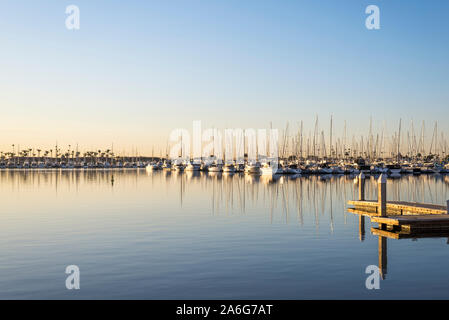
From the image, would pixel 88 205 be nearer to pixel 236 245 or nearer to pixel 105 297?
pixel 236 245

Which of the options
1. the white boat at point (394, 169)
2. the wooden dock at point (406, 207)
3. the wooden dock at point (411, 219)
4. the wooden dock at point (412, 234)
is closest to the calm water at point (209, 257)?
the wooden dock at point (412, 234)

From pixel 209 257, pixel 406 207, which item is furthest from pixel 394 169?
pixel 209 257

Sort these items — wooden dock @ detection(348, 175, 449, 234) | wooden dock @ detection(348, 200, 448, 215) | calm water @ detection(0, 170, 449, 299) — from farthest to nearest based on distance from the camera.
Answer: wooden dock @ detection(348, 200, 448, 215)
wooden dock @ detection(348, 175, 449, 234)
calm water @ detection(0, 170, 449, 299)

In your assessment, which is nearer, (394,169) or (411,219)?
(411,219)

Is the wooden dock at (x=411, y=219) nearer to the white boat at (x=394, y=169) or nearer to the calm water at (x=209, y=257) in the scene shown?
the calm water at (x=209, y=257)

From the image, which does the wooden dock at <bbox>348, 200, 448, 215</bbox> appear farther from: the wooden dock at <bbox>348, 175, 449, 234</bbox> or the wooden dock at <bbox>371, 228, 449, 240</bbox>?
the wooden dock at <bbox>371, 228, 449, 240</bbox>

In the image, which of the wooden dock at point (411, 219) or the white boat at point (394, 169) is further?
the white boat at point (394, 169)

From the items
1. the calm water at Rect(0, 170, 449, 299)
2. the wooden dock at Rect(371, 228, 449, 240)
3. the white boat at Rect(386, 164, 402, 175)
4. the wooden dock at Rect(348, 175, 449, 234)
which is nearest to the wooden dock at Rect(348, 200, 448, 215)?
the wooden dock at Rect(348, 175, 449, 234)

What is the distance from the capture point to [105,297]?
1504 cm

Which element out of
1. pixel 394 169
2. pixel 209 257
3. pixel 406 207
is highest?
pixel 394 169

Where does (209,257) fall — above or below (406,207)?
below

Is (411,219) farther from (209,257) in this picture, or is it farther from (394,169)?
(394,169)
